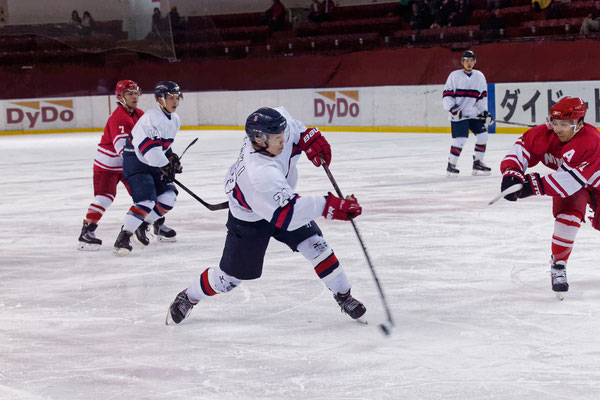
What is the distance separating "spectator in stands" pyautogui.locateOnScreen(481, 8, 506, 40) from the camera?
1269cm

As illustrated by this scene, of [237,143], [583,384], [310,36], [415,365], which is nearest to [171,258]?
[415,365]

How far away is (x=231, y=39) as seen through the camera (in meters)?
16.6

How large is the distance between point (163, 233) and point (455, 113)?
12.8ft

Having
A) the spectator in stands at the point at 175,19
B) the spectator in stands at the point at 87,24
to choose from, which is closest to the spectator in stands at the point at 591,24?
the spectator in stands at the point at 175,19

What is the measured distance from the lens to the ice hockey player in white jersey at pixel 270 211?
280cm

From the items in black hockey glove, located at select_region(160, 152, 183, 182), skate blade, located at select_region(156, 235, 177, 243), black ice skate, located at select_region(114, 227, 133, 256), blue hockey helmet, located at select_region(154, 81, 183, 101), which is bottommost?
skate blade, located at select_region(156, 235, 177, 243)

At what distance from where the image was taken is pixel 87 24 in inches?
579

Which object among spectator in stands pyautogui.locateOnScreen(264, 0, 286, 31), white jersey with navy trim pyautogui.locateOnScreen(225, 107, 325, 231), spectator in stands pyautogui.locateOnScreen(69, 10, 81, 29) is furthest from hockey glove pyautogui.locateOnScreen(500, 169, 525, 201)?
spectator in stands pyautogui.locateOnScreen(264, 0, 286, 31)

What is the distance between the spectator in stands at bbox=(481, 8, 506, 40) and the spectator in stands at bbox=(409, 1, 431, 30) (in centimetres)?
121

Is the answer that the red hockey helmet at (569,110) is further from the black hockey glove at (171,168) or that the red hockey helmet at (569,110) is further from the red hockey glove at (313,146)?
the black hockey glove at (171,168)

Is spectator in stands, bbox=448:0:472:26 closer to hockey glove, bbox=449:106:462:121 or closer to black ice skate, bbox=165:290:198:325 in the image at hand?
hockey glove, bbox=449:106:462:121

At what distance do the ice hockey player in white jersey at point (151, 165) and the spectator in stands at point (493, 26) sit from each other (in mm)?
8861

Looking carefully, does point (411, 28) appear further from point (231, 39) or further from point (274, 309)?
point (274, 309)

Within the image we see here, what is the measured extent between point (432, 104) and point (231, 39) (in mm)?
5390
